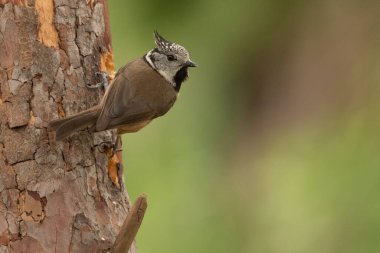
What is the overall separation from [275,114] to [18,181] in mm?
8925

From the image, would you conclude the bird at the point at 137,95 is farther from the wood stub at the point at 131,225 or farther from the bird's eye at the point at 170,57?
the wood stub at the point at 131,225

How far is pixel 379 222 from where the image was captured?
334 inches

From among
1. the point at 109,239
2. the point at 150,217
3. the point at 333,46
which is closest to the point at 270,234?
the point at 150,217

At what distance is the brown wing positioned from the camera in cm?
461

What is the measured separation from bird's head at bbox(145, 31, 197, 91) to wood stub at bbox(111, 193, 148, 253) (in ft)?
4.55

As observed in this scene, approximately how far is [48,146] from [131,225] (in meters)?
0.57

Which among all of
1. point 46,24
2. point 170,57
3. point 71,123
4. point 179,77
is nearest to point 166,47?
point 170,57

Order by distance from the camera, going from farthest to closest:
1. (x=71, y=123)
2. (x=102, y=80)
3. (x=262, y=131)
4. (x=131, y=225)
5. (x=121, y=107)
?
(x=262, y=131) < (x=121, y=107) < (x=102, y=80) < (x=71, y=123) < (x=131, y=225)

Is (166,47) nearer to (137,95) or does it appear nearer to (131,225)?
(137,95)

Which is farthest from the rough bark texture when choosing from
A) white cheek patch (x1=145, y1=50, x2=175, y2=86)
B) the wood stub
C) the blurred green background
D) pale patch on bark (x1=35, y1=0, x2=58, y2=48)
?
the blurred green background

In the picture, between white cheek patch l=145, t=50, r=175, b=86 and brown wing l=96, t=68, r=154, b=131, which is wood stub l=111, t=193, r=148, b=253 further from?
white cheek patch l=145, t=50, r=175, b=86

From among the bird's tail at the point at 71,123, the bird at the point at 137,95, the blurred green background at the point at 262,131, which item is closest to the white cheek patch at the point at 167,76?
the bird at the point at 137,95

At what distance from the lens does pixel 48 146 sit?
14.5ft

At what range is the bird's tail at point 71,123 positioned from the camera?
14.3 feet
